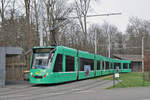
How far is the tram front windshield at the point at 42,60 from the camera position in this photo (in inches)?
695

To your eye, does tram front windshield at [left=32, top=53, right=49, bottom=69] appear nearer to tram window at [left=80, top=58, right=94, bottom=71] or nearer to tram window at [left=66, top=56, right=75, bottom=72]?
tram window at [left=66, top=56, right=75, bottom=72]

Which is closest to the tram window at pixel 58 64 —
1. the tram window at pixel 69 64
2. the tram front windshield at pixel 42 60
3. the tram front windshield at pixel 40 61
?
the tram front windshield at pixel 42 60

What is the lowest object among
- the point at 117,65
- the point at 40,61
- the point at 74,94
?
the point at 117,65

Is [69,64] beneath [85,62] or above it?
above

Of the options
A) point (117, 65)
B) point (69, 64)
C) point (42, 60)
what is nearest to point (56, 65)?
point (42, 60)

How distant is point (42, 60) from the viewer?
18.0m

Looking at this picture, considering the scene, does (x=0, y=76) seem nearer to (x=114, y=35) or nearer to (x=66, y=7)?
(x=66, y=7)

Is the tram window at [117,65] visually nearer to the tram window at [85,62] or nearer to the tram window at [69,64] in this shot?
the tram window at [85,62]

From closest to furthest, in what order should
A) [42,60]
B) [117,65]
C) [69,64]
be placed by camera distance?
[42,60], [69,64], [117,65]

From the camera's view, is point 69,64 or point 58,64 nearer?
point 58,64

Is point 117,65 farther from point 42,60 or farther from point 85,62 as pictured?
point 42,60

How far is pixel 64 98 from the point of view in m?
11.8

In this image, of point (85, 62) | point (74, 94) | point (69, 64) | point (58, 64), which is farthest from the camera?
point (85, 62)

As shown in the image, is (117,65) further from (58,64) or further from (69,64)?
(58,64)
